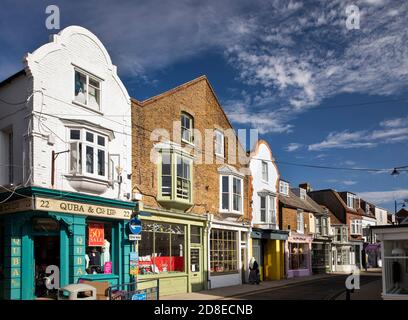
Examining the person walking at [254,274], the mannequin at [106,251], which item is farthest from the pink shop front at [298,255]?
the mannequin at [106,251]

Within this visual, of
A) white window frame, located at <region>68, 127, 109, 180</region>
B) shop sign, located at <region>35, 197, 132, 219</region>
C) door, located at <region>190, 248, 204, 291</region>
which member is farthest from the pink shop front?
white window frame, located at <region>68, 127, 109, 180</region>

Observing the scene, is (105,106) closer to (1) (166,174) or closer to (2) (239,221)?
(1) (166,174)

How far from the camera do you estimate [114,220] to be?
17906 millimetres

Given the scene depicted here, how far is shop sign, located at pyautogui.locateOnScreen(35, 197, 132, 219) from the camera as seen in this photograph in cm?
1440

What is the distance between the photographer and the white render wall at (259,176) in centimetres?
3117

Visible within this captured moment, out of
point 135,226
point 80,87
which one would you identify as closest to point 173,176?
point 135,226

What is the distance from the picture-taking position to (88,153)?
1658 centimetres

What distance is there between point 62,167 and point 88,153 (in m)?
1.28

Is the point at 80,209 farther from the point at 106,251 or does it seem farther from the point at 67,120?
the point at 67,120

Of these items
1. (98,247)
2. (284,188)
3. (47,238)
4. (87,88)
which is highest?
(87,88)

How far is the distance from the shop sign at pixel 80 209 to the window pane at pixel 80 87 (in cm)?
394

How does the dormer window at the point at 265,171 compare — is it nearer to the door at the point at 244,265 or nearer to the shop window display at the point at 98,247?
the door at the point at 244,265
